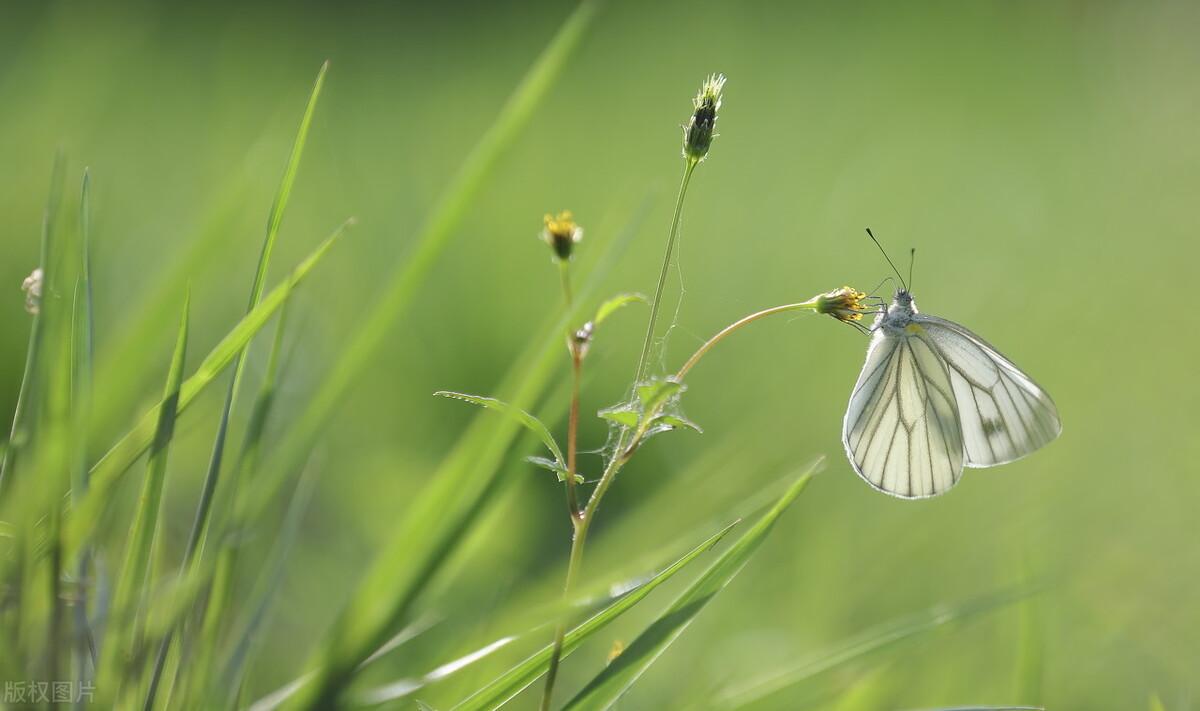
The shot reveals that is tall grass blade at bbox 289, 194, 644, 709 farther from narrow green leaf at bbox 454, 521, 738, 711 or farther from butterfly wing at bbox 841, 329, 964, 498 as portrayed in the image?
butterfly wing at bbox 841, 329, 964, 498

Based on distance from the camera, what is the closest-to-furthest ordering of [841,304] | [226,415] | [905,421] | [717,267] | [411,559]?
1. [411,559]
2. [226,415]
3. [841,304]
4. [905,421]
5. [717,267]

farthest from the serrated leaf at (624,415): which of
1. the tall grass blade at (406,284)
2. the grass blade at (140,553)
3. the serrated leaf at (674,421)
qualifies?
the grass blade at (140,553)

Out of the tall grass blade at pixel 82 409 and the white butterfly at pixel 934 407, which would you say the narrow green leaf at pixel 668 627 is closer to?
the tall grass blade at pixel 82 409

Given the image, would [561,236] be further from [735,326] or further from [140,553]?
[140,553]

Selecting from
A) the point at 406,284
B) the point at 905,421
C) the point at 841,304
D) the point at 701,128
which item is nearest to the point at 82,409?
the point at 406,284

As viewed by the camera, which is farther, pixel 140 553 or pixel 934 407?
pixel 934 407

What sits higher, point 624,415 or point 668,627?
point 624,415

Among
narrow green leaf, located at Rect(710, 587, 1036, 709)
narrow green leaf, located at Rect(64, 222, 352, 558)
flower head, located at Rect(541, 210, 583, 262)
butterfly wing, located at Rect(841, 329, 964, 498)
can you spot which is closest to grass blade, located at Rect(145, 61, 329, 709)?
narrow green leaf, located at Rect(64, 222, 352, 558)
